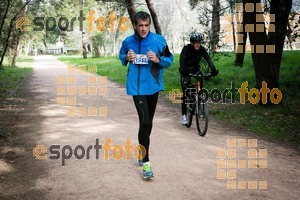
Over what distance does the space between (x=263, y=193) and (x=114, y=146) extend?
3.13 metres

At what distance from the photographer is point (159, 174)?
17.0ft

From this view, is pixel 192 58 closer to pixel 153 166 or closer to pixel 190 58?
pixel 190 58

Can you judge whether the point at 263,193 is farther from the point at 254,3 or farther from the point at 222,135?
the point at 254,3

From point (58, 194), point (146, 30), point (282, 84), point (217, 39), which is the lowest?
point (58, 194)

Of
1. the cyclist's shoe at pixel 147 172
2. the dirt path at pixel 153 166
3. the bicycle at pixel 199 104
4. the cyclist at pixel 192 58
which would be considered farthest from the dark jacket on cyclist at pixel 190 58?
the cyclist's shoe at pixel 147 172

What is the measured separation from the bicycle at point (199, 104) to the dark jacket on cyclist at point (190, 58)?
0.25m

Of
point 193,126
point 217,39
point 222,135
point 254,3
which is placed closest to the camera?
point 222,135

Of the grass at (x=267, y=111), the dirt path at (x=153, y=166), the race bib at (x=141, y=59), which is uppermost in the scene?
the race bib at (x=141, y=59)

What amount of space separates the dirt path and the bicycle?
295 millimetres

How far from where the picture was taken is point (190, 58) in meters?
7.76

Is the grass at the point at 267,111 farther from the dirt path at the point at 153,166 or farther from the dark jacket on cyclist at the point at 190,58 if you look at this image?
the dark jacket on cyclist at the point at 190,58

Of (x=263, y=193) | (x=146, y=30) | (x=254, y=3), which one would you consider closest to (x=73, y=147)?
(x=146, y=30)

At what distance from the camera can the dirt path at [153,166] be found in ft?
15.0

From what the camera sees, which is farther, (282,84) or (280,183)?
(282,84)
